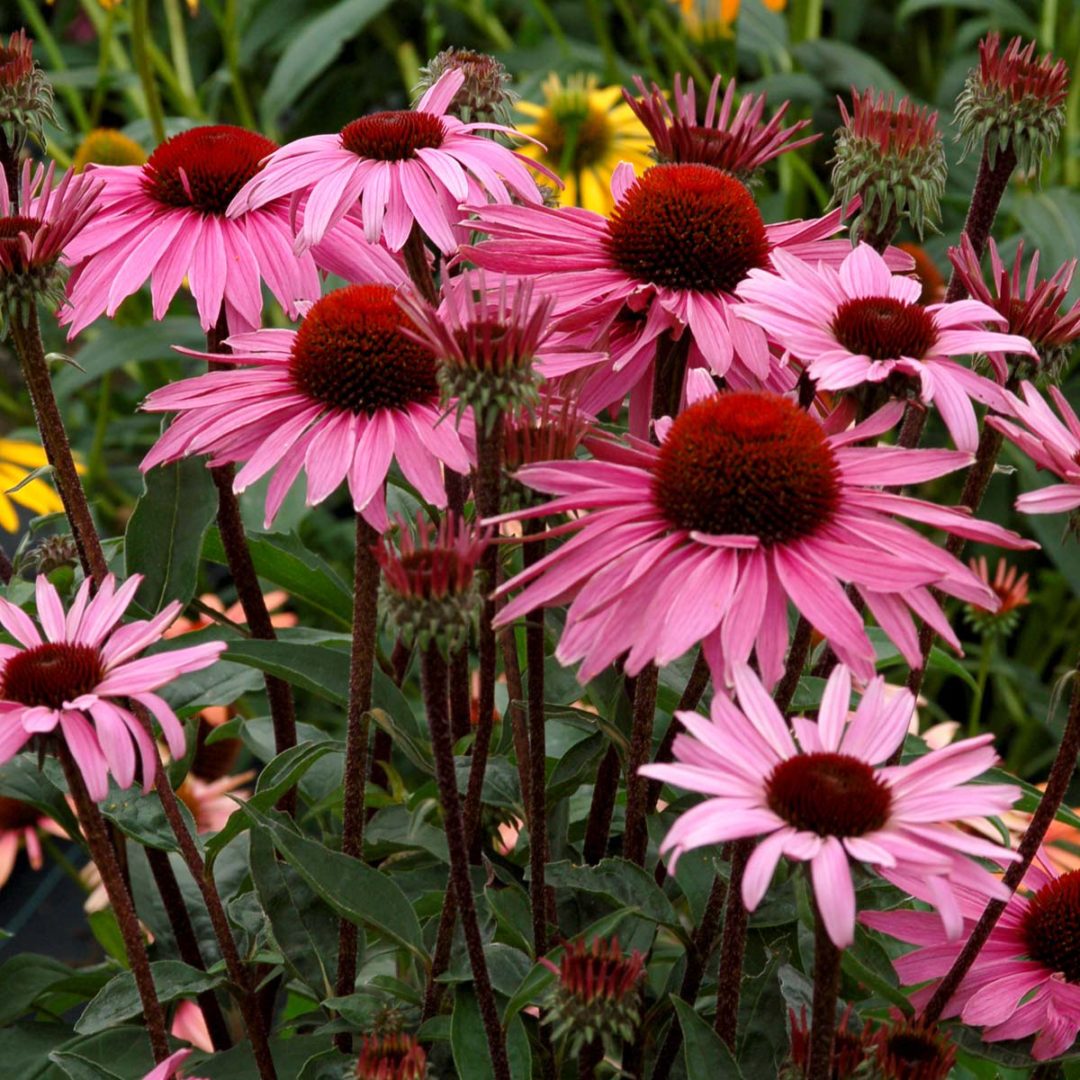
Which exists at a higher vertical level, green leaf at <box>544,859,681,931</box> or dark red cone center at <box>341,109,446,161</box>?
dark red cone center at <box>341,109,446,161</box>

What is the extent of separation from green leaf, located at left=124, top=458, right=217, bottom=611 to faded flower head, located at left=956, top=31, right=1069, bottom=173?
1.15 feet

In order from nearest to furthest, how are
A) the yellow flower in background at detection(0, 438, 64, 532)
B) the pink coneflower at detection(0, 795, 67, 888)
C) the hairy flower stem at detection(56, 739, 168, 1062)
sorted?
the hairy flower stem at detection(56, 739, 168, 1062) → the pink coneflower at detection(0, 795, 67, 888) → the yellow flower in background at detection(0, 438, 64, 532)

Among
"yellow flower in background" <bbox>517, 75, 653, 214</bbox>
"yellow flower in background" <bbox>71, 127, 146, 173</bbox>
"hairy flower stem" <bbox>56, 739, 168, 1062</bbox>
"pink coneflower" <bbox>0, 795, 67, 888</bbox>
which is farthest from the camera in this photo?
"yellow flower in background" <bbox>517, 75, 653, 214</bbox>

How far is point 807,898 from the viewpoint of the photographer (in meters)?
0.45

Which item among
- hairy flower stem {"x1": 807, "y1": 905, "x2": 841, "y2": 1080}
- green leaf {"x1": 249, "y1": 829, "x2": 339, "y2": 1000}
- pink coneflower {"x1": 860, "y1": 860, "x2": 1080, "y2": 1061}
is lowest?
green leaf {"x1": 249, "y1": 829, "x2": 339, "y2": 1000}

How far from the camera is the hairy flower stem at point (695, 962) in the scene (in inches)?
22.2

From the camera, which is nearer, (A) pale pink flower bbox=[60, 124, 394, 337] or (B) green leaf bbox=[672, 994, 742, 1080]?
(B) green leaf bbox=[672, 994, 742, 1080]

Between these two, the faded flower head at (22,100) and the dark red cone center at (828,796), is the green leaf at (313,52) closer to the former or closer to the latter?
the faded flower head at (22,100)

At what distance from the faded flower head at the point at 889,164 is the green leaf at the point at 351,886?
31 cm

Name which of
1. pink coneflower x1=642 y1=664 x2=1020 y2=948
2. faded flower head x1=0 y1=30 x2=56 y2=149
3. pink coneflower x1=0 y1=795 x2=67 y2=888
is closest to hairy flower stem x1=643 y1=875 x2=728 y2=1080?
pink coneflower x1=642 y1=664 x2=1020 y2=948

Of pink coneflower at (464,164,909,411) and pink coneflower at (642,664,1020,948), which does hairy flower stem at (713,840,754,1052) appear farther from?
pink coneflower at (464,164,909,411)

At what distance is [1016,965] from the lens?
570 millimetres

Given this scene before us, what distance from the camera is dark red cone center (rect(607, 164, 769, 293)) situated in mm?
586

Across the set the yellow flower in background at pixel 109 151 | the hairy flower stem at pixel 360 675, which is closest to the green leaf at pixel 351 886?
the hairy flower stem at pixel 360 675
